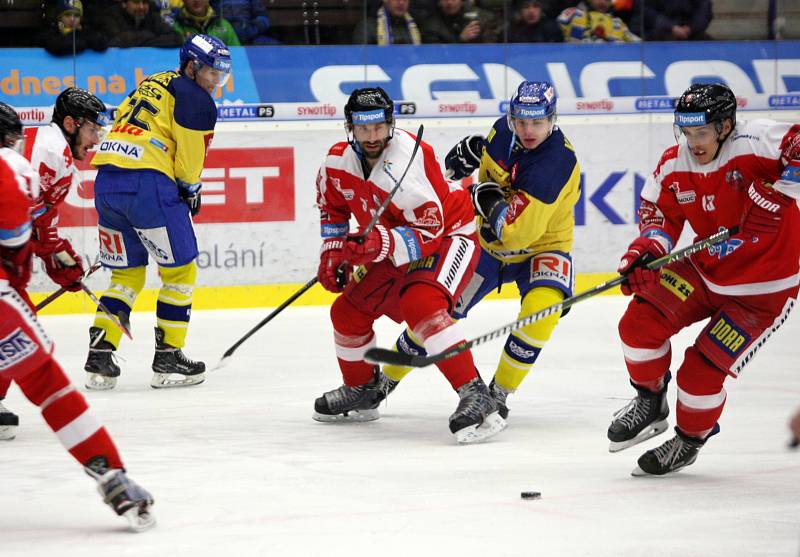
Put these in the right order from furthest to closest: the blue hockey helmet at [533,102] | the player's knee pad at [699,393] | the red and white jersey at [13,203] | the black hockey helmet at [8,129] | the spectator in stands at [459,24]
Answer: the spectator in stands at [459,24] < the blue hockey helmet at [533,102] < the player's knee pad at [699,393] < the black hockey helmet at [8,129] < the red and white jersey at [13,203]

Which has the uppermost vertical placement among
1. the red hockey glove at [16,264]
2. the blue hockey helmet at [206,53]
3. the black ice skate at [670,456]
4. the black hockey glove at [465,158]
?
the blue hockey helmet at [206,53]

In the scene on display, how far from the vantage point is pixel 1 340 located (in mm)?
2873

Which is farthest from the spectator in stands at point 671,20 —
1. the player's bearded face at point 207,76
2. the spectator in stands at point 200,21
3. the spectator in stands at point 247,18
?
the player's bearded face at point 207,76

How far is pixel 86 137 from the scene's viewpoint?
4.82m

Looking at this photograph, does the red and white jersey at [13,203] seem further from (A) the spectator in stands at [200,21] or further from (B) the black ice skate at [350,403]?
(A) the spectator in stands at [200,21]

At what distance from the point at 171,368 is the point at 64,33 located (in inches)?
109

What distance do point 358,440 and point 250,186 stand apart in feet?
11.2

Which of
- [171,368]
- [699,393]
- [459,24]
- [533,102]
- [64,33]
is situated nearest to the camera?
[699,393]

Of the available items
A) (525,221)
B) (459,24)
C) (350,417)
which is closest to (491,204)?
(525,221)

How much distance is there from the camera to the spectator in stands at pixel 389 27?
7688 mm

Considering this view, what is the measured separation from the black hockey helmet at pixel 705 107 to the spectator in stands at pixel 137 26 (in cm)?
438

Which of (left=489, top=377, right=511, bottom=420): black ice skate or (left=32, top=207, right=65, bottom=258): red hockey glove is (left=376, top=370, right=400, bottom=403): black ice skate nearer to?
(left=489, top=377, right=511, bottom=420): black ice skate

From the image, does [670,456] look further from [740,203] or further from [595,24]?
[595,24]

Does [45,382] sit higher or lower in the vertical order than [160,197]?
higher
